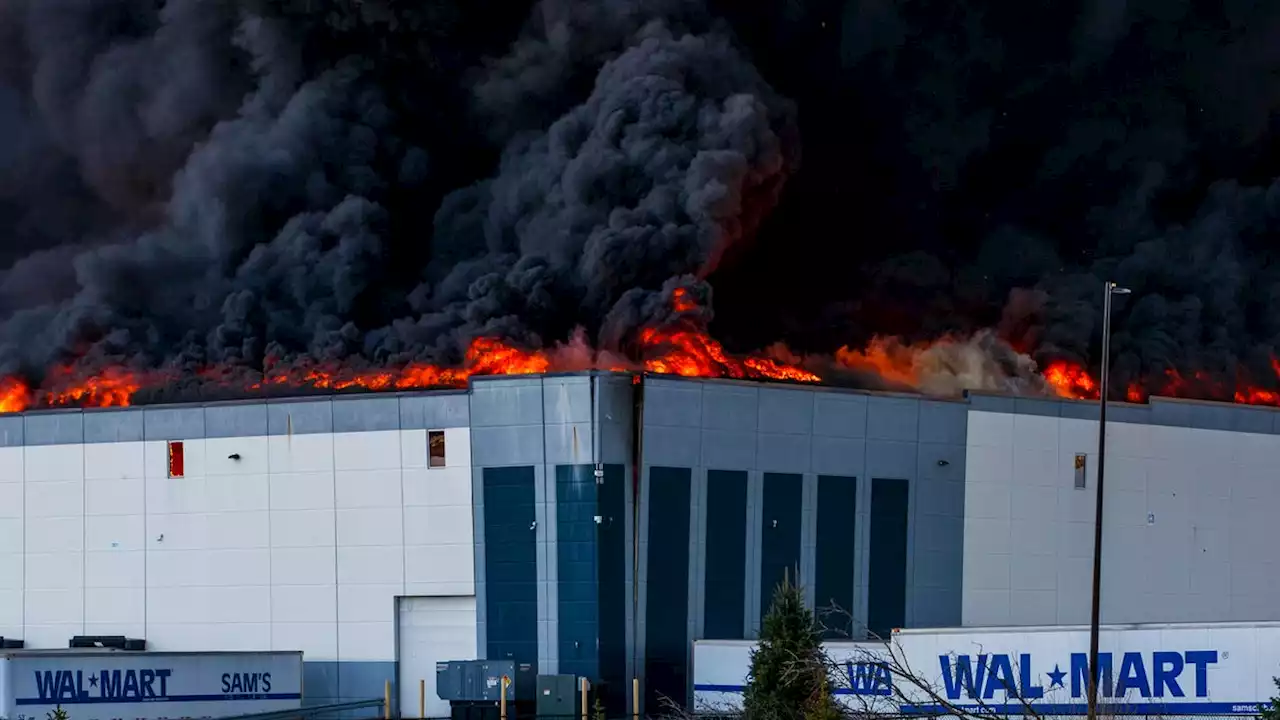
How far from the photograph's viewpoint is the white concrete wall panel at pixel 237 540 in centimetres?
4859

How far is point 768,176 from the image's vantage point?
64500 mm

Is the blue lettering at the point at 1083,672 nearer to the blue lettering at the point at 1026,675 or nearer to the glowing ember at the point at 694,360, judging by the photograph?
the blue lettering at the point at 1026,675

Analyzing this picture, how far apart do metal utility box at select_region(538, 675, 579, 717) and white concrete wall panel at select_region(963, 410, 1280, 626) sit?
9.96 meters

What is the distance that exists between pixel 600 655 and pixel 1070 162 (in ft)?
109

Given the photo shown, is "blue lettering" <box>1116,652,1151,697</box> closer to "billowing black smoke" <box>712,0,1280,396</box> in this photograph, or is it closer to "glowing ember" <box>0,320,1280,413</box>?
"glowing ember" <box>0,320,1280,413</box>

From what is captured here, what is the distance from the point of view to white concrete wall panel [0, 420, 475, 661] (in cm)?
4859

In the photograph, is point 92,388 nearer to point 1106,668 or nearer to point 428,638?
point 428,638

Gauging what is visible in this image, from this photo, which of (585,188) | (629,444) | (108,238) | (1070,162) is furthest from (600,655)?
(108,238)

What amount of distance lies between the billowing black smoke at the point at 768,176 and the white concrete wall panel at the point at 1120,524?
15779 millimetres

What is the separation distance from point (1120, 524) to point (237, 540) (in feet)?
69.9

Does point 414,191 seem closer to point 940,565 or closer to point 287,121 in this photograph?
point 287,121

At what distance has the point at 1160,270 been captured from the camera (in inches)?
2776

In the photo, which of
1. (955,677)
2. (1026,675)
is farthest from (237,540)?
(1026,675)

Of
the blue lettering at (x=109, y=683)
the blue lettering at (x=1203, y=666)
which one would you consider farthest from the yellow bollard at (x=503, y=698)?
the blue lettering at (x=1203, y=666)
